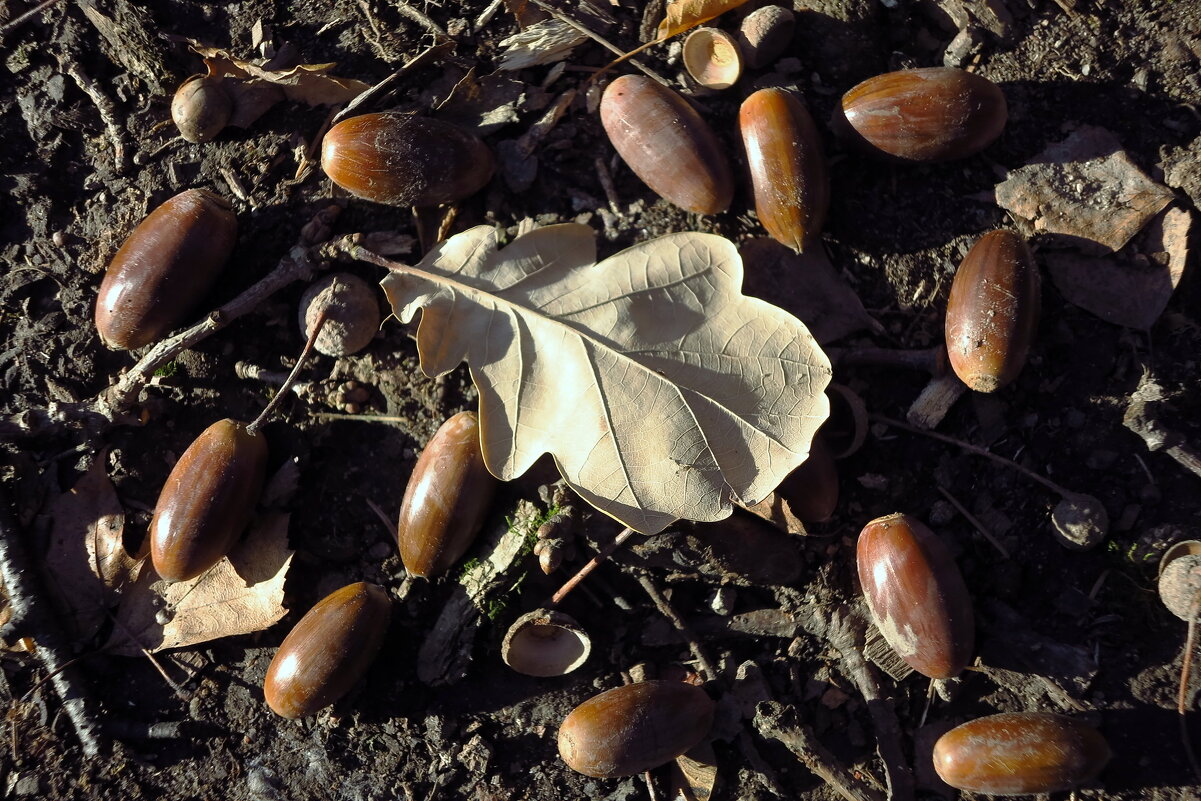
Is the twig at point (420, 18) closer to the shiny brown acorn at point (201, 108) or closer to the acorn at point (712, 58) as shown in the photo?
the shiny brown acorn at point (201, 108)

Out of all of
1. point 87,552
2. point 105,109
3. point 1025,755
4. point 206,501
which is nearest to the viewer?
point 1025,755

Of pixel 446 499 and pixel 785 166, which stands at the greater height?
pixel 785 166

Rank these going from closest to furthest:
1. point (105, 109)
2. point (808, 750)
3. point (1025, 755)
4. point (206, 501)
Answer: point (1025, 755) → point (808, 750) → point (206, 501) → point (105, 109)

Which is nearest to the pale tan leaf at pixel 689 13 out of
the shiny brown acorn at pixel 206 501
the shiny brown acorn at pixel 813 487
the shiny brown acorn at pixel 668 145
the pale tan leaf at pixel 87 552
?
the shiny brown acorn at pixel 668 145

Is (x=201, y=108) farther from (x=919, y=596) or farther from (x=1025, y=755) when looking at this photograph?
(x=1025, y=755)

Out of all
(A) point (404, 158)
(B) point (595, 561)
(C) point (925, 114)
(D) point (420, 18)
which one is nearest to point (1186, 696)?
(B) point (595, 561)

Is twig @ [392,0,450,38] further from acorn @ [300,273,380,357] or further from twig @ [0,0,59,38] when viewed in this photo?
twig @ [0,0,59,38]

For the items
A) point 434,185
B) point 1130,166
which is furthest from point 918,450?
A: point 434,185

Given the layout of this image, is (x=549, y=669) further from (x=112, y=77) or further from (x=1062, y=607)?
(x=112, y=77)
